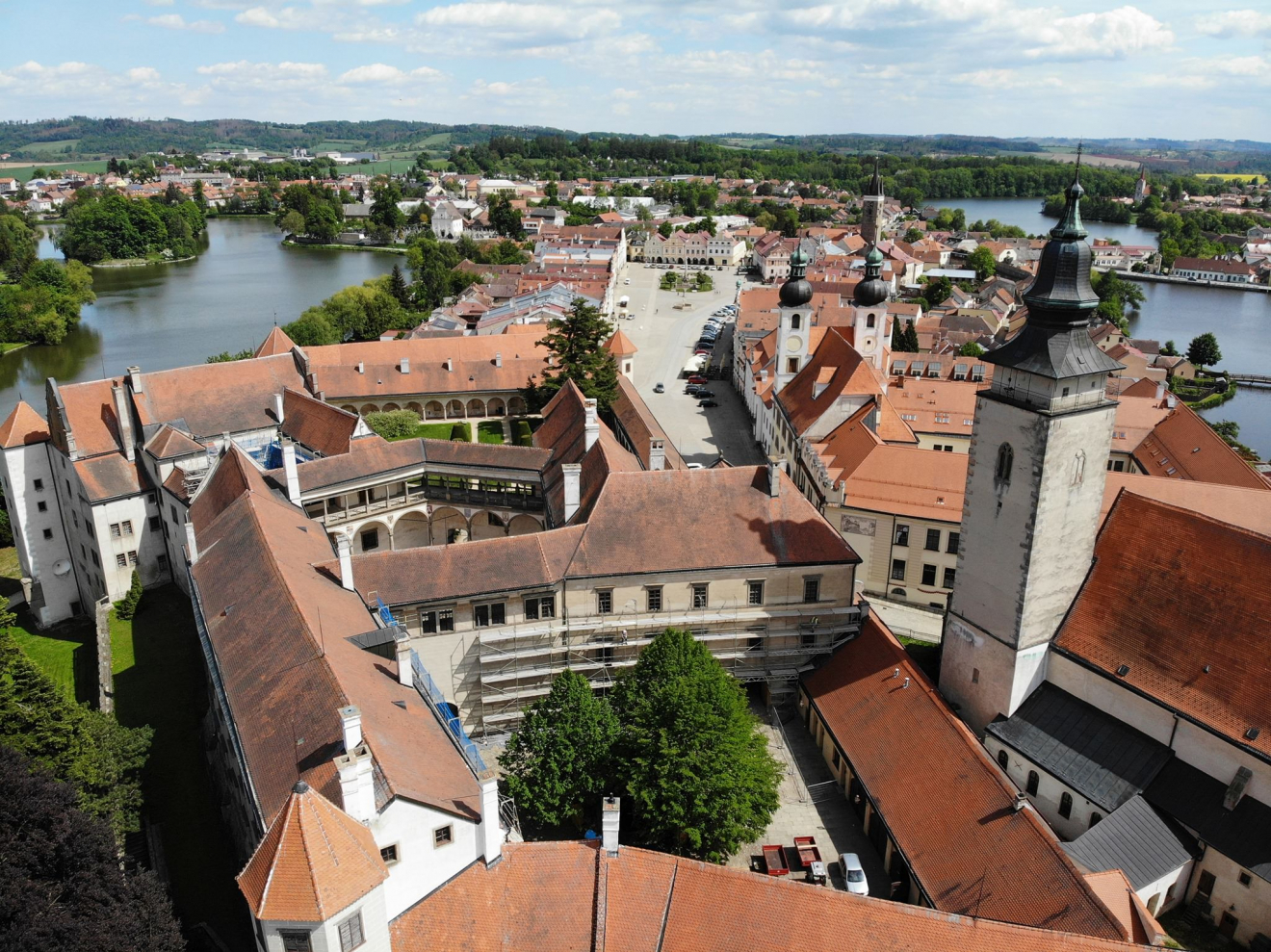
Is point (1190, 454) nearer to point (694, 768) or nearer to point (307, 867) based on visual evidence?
point (694, 768)

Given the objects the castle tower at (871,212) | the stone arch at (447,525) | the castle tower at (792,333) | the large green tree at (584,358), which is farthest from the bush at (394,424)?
the castle tower at (871,212)

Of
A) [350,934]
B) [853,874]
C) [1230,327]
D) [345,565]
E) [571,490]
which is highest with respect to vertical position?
[571,490]

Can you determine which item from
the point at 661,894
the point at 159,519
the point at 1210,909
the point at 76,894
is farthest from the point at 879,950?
the point at 159,519


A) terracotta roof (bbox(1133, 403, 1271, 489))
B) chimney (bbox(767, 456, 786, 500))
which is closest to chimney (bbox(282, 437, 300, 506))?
chimney (bbox(767, 456, 786, 500))

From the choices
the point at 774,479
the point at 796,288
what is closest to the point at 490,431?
the point at 796,288

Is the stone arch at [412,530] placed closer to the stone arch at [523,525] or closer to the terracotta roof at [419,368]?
the stone arch at [523,525]

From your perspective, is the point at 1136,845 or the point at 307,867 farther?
the point at 1136,845

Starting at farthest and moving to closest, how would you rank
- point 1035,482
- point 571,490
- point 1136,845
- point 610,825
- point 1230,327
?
point 1230,327, point 571,490, point 1035,482, point 1136,845, point 610,825
